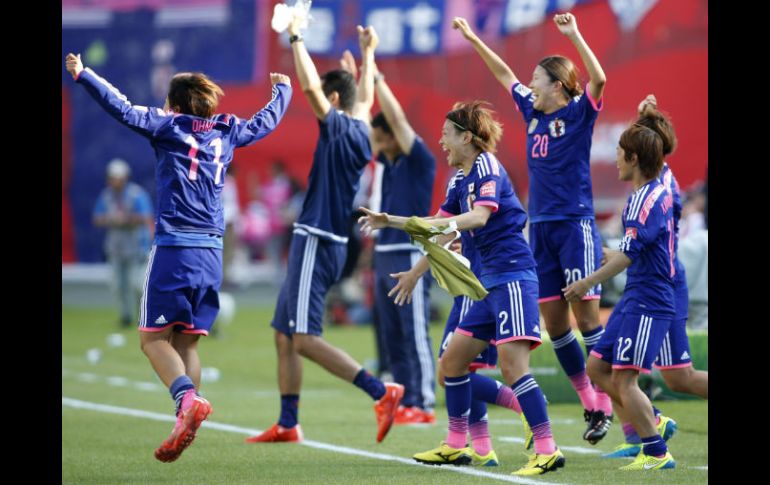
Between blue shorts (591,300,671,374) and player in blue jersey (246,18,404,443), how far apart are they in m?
1.85

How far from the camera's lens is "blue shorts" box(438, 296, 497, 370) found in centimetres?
786

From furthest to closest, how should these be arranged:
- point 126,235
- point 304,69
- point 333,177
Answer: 1. point 126,235
2. point 333,177
3. point 304,69

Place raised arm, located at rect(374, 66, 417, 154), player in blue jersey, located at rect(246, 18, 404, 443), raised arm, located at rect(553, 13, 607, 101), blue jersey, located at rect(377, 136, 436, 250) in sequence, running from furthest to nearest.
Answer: blue jersey, located at rect(377, 136, 436, 250) → raised arm, located at rect(374, 66, 417, 154) → player in blue jersey, located at rect(246, 18, 404, 443) → raised arm, located at rect(553, 13, 607, 101)

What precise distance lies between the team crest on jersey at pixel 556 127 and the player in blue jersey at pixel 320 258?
5.30 ft

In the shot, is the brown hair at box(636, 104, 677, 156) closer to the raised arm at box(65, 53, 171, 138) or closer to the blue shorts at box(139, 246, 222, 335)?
the blue shorts at box(139, 246, 222, 335)

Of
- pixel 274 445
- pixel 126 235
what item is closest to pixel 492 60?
pixel 274 445

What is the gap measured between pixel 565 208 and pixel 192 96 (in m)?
2.55

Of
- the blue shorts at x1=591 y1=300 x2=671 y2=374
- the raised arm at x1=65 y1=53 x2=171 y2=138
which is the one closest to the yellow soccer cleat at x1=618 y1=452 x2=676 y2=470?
the blue shorts at x1=591 y1=300 x2=671 y2=374

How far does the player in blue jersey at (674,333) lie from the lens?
25.5 ft

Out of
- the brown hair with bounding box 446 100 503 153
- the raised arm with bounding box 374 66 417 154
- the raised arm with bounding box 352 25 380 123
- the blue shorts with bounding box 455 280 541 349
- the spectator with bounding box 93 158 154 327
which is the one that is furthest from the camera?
the spectator with bounding box 93 158 154 327

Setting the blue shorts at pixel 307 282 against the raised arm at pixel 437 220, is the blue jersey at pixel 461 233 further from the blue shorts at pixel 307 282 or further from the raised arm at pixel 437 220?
the blue shorts at pixel 307 282

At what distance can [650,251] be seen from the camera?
7.48 metres

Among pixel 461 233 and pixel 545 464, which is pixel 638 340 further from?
pixel 461 233

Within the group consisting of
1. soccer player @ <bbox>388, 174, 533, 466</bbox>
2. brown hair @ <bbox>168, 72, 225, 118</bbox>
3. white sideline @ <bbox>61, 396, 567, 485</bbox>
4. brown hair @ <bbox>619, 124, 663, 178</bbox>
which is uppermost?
brown hair @ <bbox>168, 72, 225, 118</bbox>
